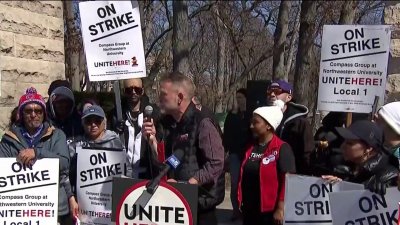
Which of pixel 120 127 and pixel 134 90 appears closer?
pixel 120 127

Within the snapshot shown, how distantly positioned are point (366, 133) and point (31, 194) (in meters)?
2.72

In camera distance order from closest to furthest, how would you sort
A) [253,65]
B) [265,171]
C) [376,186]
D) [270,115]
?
[376,186] < [265,171] < [270,115] < [253,65]

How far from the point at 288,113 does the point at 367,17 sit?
2987cm

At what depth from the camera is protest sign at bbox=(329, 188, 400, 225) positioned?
4.50m

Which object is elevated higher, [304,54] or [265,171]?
[304,54]

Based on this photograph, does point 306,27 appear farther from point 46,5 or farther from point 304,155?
point 304,155

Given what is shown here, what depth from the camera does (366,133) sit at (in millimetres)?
4586

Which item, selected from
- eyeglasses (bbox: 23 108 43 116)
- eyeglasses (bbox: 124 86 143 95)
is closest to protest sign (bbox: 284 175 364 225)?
eyeglasses (bbox: 124 86 143 95)

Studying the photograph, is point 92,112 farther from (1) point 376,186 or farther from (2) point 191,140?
(1) point 376,186

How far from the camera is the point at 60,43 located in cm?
910

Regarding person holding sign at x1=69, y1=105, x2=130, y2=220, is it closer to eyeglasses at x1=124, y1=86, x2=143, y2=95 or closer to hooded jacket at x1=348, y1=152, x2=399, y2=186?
eyeglasses at x1=124, y1=86, x2=143, y2=95

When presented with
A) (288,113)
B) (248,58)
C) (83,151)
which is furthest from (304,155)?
(248,58)

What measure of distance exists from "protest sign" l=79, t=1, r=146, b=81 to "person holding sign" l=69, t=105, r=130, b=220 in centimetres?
66

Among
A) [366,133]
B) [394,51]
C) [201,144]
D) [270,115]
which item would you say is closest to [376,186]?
[366,133]
